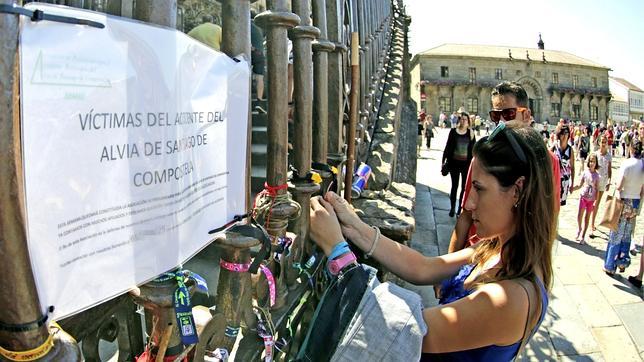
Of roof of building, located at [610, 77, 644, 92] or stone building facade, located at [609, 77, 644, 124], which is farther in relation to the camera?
roof of building, located at [610, 77, 644, 92]

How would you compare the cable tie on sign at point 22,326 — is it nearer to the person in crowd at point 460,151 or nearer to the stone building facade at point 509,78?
the person in crowd at point 460,151

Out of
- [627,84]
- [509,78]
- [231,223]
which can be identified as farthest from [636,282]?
[627,84]

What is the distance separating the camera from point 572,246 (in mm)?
7410

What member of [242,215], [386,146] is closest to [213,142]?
[242,215]

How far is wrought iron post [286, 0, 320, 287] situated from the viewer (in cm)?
211

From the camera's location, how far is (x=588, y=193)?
25.8ft

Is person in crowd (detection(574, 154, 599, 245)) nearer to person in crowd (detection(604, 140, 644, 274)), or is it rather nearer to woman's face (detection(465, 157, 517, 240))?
person in crowd (detection(604, 140, 644, 274))

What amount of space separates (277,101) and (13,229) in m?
1.14

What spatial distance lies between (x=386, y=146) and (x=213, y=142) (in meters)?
3.62

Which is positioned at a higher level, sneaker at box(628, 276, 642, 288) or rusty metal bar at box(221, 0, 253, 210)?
rusty metal bar at box(221, 0, 253, 210)

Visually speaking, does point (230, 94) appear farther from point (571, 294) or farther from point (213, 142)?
point (571, 294)

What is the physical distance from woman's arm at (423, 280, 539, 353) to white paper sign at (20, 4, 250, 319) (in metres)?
0.92

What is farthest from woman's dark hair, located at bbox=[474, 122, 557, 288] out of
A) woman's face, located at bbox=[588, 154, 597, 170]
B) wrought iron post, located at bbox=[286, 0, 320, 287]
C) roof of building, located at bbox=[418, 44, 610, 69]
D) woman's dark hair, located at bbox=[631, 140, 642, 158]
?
roof of building, located at bbox=[418, 44, 610, 69]

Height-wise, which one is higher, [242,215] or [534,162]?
[534,162]
